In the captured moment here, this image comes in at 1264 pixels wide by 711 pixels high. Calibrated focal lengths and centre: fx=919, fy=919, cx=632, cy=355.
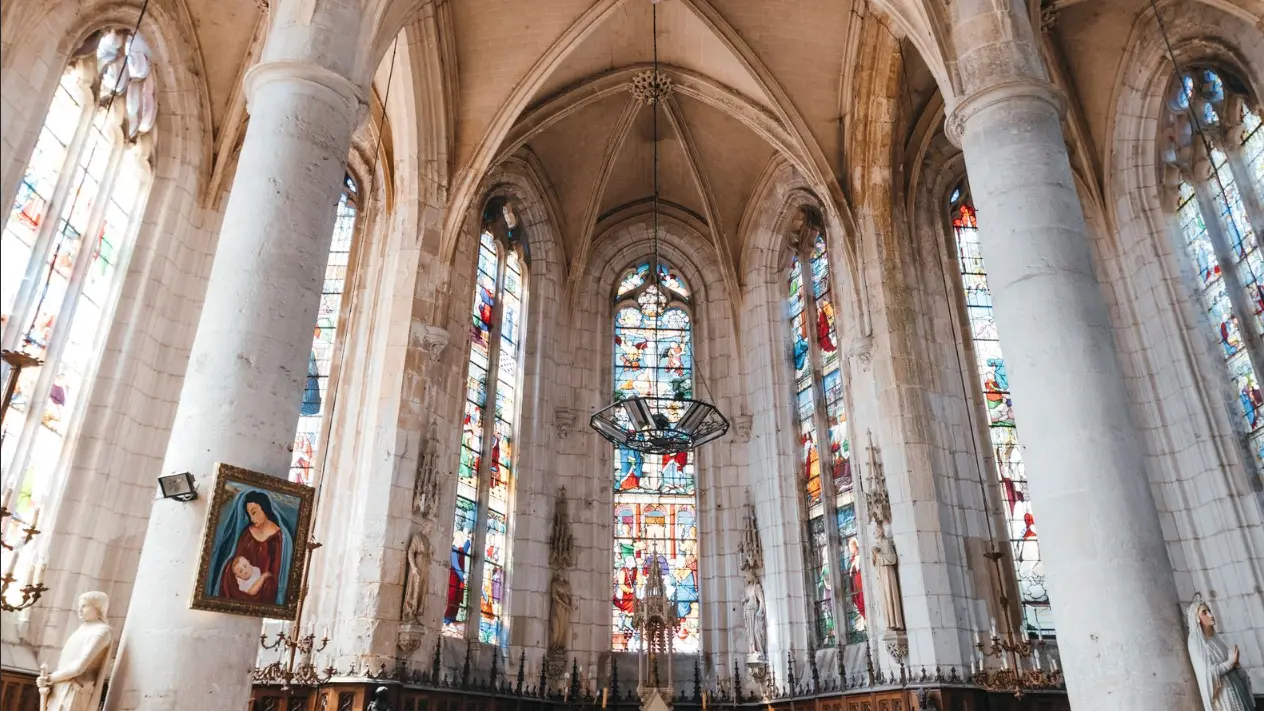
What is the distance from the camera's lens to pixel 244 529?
6594 millimetres

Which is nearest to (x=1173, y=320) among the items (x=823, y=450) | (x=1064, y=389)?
(x=823, y=450)

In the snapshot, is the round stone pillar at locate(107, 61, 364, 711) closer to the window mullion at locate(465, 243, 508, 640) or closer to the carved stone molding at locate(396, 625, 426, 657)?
the carved stone molding at locate(396, 625, 426, 657)

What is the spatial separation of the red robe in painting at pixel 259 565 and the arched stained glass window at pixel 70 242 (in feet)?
15.9

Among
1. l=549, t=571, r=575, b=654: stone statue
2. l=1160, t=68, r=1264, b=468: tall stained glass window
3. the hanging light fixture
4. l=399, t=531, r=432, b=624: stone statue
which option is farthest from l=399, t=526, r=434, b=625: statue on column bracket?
l=1160, t=68, r=1264, b=468: tall stained glass window

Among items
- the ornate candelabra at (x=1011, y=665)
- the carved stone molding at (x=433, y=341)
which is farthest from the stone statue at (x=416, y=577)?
the ornate candelabra at (x=1011, y=665)

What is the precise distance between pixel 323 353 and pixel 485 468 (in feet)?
10.4

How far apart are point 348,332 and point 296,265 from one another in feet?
23.9

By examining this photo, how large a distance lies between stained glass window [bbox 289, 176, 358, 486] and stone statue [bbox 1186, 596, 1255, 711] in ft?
35.4

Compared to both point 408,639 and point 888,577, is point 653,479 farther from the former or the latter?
point 408,639

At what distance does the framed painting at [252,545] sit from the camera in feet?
20.9

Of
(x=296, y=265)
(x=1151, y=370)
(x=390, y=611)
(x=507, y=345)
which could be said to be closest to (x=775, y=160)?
(x=507, y=345)

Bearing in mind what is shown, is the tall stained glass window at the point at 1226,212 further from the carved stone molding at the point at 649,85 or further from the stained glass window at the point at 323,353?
the stained glass window at the point at 323,353

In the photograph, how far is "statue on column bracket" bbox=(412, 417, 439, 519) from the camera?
41.9 ft

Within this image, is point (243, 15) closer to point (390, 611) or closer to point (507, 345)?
point (507, 345)
